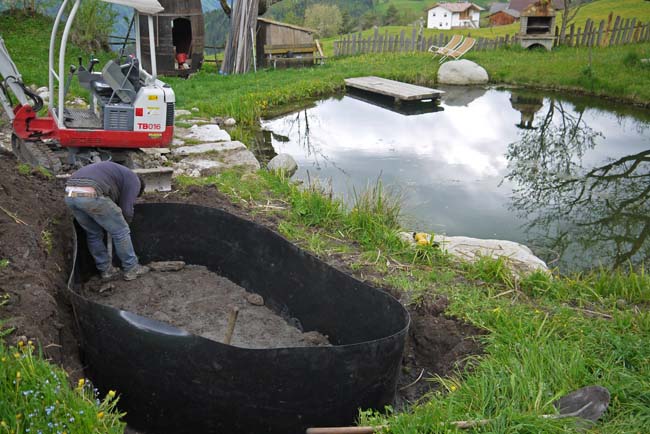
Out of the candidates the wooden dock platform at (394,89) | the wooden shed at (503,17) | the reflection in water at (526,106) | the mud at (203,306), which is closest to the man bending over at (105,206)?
the mud at (203,306)

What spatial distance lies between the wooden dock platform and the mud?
9.51m

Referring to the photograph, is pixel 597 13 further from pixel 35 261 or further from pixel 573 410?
pixel 35 261

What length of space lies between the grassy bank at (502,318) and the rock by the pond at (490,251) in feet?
0.69

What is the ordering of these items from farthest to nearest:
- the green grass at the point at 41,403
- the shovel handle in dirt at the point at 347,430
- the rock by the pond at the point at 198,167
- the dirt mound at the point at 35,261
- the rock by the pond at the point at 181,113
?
the rock by the pond at the point at 181,113, the rock by the pond at the point at 198,167, the dirt mound at the point at 35,261, the shovel handle in dirt at the point at 347,430, the green grass at the point at 41,403

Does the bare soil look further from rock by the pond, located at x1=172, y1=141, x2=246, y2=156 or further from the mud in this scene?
rock by the pond, located at x1=172, y1=141, x2=246, y2=156

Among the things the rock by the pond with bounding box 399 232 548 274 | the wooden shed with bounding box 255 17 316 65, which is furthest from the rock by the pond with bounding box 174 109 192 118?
the wooden shed with bounding box 255 17 316 65

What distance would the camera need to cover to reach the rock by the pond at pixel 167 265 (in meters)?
5.46

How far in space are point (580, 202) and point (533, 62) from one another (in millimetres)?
9692

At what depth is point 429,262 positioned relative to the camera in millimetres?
5383

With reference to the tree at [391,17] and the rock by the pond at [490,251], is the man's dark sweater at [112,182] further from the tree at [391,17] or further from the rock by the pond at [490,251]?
the tree at [391,17]

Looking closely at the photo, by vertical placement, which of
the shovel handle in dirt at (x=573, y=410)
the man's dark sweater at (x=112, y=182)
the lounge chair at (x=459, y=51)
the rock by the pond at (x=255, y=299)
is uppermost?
the lounge chair at (x=459, y=51)

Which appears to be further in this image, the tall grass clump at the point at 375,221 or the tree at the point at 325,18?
the tree at the point at 325,18

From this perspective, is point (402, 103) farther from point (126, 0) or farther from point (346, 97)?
point (126, 0)

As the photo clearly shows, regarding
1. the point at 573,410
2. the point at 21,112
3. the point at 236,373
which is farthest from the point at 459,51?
Answer: the point at 236,373
